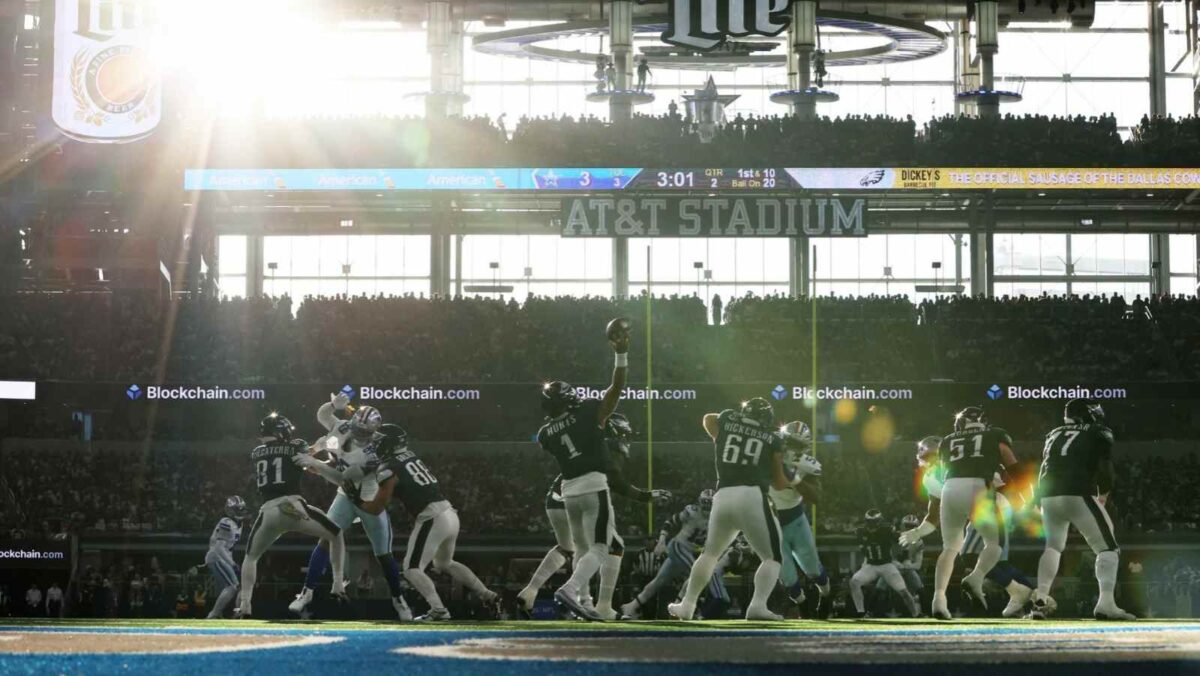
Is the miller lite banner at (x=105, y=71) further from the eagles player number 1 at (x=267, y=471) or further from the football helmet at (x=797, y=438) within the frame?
the football helmet at (x=797, y=438)

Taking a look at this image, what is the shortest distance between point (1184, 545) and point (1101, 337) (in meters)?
7.37

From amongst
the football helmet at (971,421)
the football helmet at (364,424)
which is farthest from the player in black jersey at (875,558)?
the football helmet at (364,424)

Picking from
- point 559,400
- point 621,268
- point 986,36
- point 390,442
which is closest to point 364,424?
point 390,442

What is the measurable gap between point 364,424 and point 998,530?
Answer: 20.0 feet

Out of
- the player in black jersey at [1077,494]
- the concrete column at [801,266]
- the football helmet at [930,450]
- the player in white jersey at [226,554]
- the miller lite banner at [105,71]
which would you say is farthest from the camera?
the concrete column at [801,266]

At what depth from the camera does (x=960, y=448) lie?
48.1 feet

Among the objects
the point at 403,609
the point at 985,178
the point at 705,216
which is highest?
the point at 985,178

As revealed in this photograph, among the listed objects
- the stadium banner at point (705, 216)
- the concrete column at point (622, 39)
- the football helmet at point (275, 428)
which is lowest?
the football helmet at point (275, 428)

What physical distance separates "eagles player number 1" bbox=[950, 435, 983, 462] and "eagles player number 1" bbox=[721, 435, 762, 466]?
2.91 meters

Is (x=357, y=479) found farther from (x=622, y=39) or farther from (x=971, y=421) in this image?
(x=622, y=39)

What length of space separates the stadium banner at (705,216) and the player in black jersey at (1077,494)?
2514 cm

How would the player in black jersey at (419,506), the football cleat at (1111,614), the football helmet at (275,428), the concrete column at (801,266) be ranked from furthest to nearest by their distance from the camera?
the concrete column at (801,266) < the football helmet at (275,428) < the player in black jersey at (419,506) < the football cleat at (1111,614)

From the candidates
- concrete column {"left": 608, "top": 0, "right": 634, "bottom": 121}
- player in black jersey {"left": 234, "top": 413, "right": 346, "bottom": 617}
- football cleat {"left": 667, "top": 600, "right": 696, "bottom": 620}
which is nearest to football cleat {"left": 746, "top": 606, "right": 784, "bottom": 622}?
football cleat {"left": 667, "top": 600, "right": 696, "bottom": 620}

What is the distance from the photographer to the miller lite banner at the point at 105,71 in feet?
118
